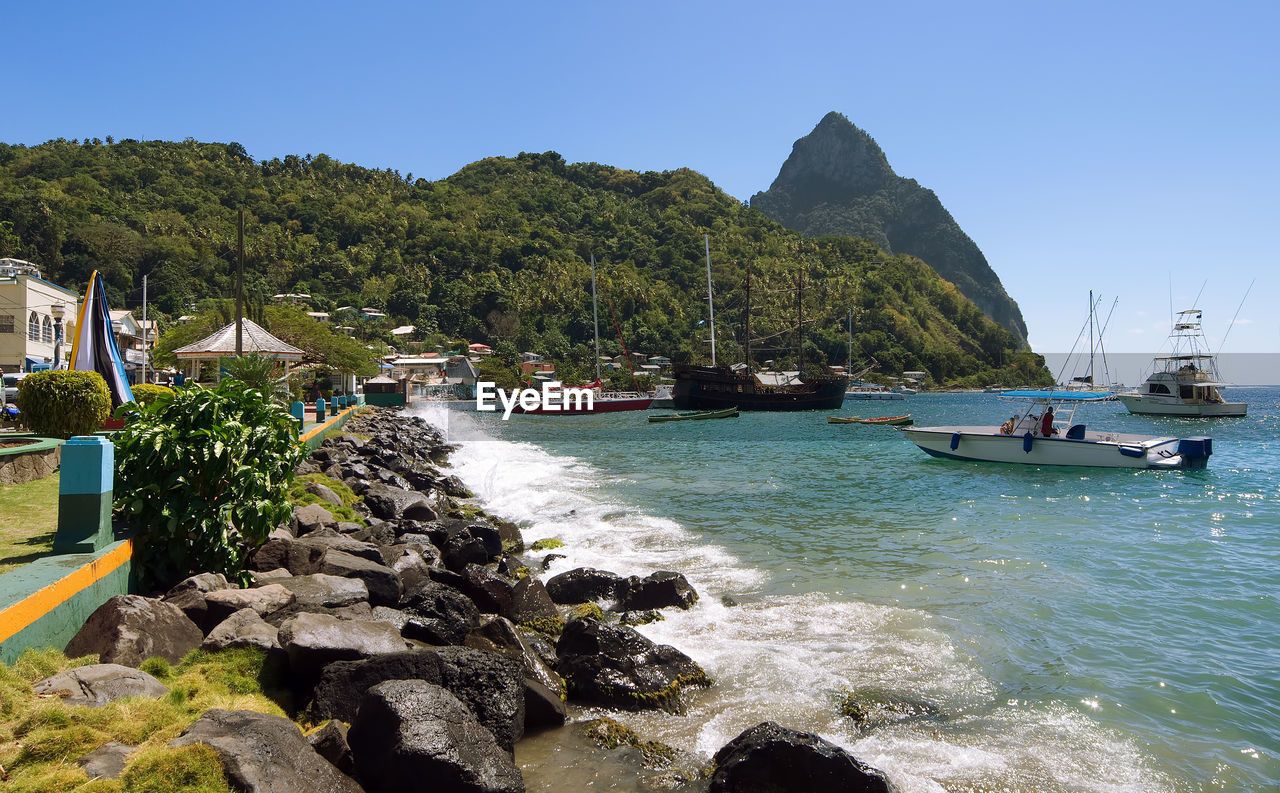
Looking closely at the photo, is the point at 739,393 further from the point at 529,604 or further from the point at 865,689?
the point at 865,689

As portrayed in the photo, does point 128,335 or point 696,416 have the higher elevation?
point 128,335

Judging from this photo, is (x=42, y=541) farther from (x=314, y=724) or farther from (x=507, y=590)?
(x=507, y=590)

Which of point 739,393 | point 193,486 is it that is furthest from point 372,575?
point 739,393

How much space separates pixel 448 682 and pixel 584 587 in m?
4.29

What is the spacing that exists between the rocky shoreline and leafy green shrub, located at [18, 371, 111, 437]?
592 cm

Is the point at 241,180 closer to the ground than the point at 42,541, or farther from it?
farther from it

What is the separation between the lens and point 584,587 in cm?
955

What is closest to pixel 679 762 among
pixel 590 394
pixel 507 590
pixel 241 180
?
pixel 507 590

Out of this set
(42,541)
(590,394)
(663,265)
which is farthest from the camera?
(663,265)

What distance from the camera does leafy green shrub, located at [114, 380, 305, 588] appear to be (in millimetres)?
6555

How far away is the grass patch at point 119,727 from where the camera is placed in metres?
3.54

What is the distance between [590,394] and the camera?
63406mm

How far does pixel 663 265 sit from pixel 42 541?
420 feet

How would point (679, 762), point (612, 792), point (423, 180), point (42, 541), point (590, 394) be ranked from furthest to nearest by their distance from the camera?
1. point (423, 180)
2. point (590, 394)
3. point (42, 541)
4. point (679, 762)
5. point (612, 792)
